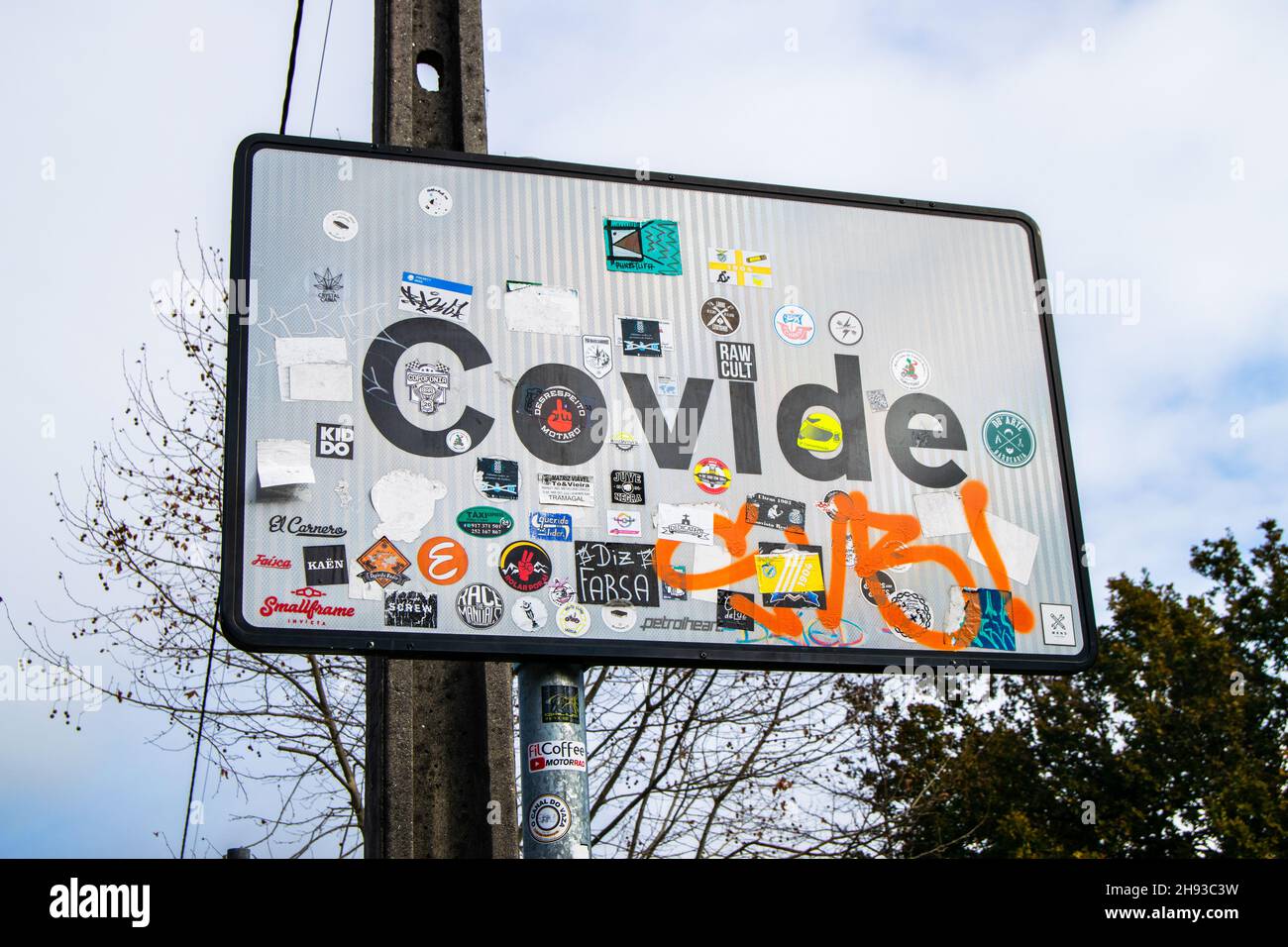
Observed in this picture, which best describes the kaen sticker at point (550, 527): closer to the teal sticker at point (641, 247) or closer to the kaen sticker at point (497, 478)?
the kaen sticker at point (497, 478)

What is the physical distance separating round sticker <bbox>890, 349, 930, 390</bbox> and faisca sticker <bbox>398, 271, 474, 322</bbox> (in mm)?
1649

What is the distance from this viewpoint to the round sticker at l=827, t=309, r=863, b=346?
18.0 ft

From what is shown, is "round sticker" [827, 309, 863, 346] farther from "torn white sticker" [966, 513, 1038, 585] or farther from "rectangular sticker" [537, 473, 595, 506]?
"rectangular sticker" [537, 473, 595, 506]

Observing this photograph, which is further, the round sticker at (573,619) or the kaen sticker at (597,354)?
the kaen sticker at (597,354)

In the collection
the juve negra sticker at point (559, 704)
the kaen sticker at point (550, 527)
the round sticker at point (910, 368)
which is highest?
the round sticker at point (910, 368)

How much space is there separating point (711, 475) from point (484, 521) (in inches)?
33.4

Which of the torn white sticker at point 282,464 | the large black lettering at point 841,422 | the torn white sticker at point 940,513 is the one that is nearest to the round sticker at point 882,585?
the torn white sticker at point 940,513

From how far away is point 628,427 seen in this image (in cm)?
509

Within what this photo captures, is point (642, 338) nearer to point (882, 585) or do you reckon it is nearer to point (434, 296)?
point (434, 296)

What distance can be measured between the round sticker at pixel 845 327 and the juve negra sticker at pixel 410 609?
192 cm

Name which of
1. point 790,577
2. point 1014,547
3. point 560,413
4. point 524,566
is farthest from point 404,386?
point 1014,547

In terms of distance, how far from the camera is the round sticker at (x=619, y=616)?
15.5ft

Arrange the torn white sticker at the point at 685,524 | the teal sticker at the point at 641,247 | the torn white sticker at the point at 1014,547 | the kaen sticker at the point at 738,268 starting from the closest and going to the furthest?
the torn white sticker at the point at 685,524 → the torn white sticker at the point at 1014,547 → the teal sticker at the point at 641,247 → the kaen sticker at the point at 738,268
